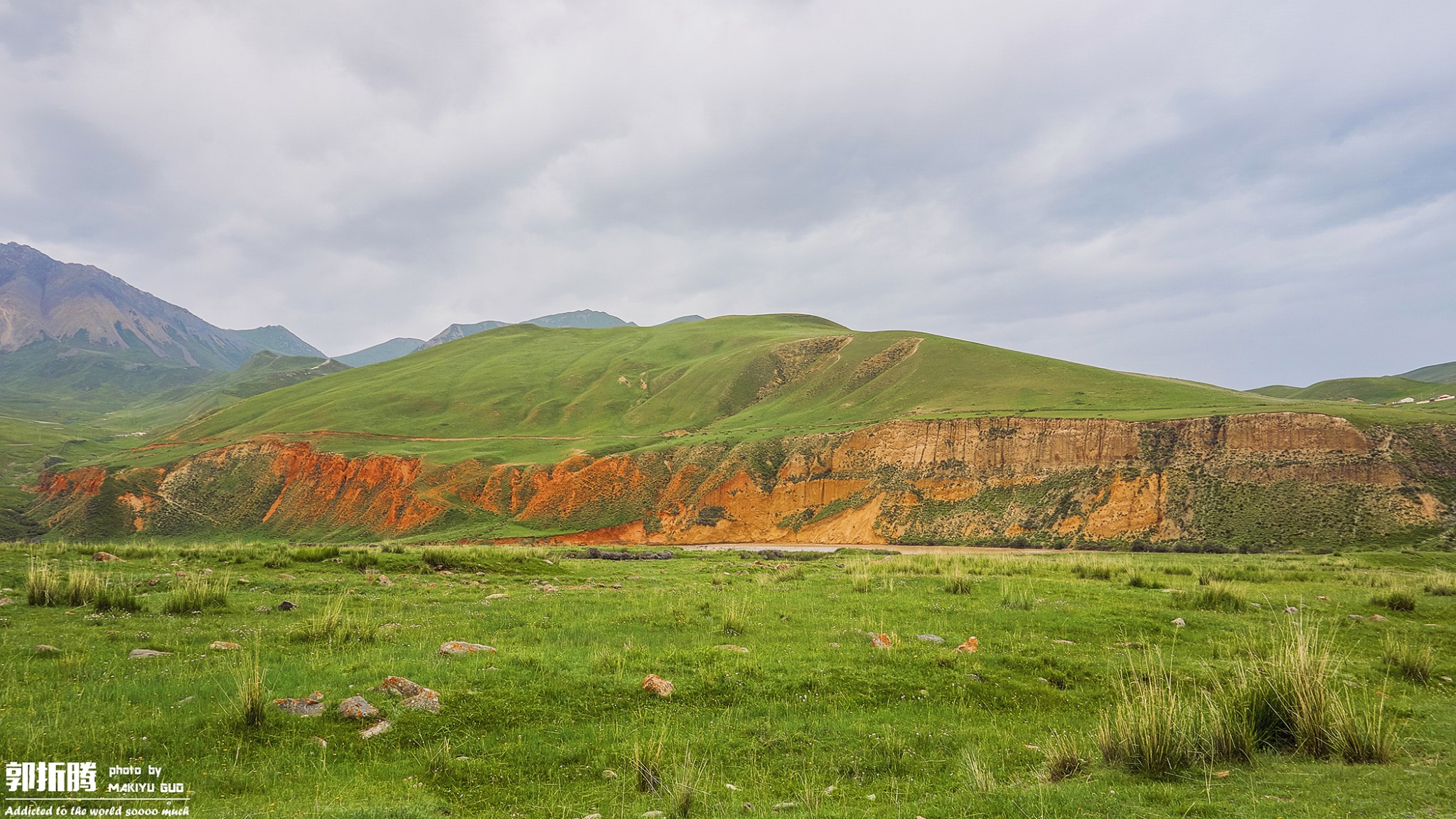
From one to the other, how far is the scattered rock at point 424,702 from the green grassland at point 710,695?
0.14 m

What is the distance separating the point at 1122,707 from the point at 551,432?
108 m

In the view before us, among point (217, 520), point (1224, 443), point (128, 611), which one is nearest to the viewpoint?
point (128, 611)

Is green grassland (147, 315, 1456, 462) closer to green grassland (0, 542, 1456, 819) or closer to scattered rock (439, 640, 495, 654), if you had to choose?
green grassland (0, 542, 1456, 819)

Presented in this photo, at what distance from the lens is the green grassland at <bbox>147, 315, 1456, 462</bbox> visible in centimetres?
7512

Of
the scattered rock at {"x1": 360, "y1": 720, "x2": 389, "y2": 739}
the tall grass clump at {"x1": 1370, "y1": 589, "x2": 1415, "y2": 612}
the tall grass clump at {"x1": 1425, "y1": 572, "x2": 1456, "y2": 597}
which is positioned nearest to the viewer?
the scattered rock at {"x1": 360, "y1": 720, "x2": 389, "y2": 739}

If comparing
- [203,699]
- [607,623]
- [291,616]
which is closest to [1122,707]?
[607,623]

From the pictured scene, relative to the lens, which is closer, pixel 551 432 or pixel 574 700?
pixel 574 700

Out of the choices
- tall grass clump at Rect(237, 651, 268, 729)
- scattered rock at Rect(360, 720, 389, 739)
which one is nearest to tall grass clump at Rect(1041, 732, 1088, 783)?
scattered rock at Rect(360, 720, 389, 739)

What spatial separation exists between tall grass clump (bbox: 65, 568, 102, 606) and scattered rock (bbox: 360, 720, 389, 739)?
432 inches

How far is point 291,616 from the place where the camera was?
14281mm

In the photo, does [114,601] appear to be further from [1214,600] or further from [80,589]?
[1214,600]

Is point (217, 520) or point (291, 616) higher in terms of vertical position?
point (291, 616)

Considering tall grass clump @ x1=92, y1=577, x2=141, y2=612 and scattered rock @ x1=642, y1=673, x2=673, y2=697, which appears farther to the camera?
tall grass clump @ x1=92, y1=577, x2=141, y2=612

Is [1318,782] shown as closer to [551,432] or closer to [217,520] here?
[217,520]
